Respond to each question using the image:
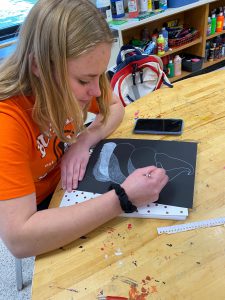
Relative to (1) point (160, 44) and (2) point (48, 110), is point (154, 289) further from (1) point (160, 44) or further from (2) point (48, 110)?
(1) point (160, 44)

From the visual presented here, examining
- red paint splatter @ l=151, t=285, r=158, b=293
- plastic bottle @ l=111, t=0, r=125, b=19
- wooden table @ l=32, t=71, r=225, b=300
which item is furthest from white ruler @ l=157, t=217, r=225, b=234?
plastic bottle @ l=111, t=0, r=125, b=19

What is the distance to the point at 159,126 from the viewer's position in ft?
3.28

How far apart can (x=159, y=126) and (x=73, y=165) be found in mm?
331

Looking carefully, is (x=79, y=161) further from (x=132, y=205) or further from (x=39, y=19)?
(x=39, y=19)

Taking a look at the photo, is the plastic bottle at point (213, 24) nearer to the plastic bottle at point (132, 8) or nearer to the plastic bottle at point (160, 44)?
the plastic bottle at point (160, 44)

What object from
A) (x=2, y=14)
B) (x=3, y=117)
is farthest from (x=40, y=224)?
(x=2, y=14)

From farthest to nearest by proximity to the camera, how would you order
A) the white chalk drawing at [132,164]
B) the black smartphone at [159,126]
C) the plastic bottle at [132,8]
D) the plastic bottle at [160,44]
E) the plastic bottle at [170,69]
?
the plastic bottle at [170,69] < the plastic bottle at [160,44] < the plastic bottle at [132,8] < the black smartphone at [159,126] < the white chalk drawing at [132,164]

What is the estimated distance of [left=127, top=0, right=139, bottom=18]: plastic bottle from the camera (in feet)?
7.27

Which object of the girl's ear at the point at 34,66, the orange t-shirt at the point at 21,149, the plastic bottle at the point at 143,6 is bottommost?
the plastic bottle at the point at 143,6

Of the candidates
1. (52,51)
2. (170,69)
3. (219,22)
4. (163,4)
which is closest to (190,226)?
(52,51)

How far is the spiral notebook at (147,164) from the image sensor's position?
69cm

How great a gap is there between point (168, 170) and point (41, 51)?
1.41ft

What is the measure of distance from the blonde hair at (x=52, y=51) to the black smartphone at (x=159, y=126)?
297mm

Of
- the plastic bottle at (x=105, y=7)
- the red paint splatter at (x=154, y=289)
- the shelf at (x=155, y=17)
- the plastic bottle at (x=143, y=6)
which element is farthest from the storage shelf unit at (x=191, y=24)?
the red paint splatter at (x=154, y=289)
